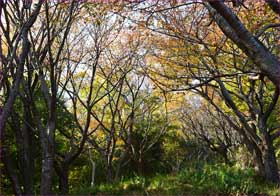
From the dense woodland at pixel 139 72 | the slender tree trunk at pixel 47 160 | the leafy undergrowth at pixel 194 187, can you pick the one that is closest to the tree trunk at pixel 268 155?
the dense woodland at pixel 139 72

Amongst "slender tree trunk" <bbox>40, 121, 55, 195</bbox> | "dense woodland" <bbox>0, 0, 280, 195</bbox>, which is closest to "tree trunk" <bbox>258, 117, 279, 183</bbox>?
"dense woodland" <bbox>0, 0, 280, 195</bbox>

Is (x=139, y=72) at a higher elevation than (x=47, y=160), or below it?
→ higher

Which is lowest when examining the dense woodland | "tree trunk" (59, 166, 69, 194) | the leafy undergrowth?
the leafy undergrowth

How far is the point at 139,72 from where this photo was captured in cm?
1055

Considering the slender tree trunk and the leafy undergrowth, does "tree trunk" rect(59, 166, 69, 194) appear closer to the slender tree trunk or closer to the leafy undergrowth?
the leafy undergrowth

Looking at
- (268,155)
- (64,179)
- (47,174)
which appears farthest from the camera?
(64,179)

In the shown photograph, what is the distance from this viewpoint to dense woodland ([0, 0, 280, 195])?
465cm

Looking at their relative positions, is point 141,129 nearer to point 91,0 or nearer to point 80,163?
point 80,163

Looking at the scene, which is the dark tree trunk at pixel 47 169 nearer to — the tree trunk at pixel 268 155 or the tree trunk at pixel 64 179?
the tree trunk at pixel 64 179

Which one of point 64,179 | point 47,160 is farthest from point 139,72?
point 47,160

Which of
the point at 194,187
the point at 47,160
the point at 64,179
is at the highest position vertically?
the point at 47,160

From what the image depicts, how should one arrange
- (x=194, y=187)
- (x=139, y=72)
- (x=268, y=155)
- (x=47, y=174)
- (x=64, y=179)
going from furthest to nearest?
(x=139, y=72), (x=64, y=179), (x=268, y=155), (x=194, y=187), (x=47, y=174)

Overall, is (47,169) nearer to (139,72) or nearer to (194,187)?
(194,187)

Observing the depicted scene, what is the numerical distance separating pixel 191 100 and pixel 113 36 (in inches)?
290
